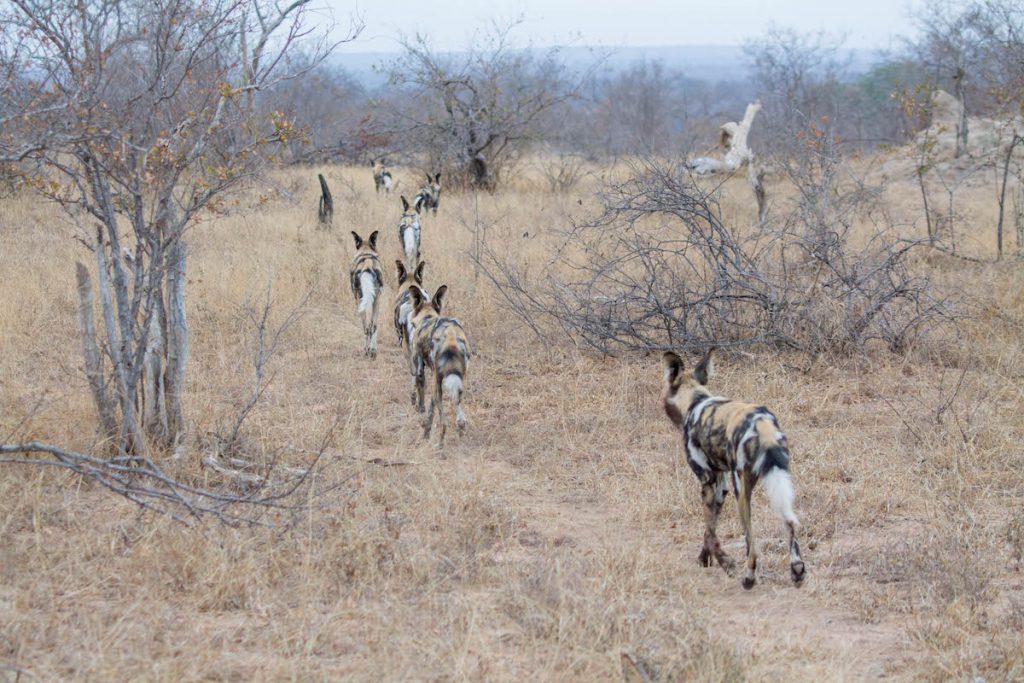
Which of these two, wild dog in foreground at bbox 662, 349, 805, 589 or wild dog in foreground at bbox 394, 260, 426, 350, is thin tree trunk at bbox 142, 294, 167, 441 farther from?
wild dog in foreground at bbox 662, 349, 805, 589

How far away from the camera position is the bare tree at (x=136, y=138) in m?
4.80

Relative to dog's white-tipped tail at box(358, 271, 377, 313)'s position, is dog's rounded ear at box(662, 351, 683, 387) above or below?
above

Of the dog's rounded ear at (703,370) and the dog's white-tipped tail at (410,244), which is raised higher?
the dog's rounded ear at (703,370)

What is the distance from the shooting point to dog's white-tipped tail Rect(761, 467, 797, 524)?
3682mm

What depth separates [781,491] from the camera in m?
3.69

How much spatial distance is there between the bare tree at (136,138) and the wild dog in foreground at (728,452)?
6.98 feet

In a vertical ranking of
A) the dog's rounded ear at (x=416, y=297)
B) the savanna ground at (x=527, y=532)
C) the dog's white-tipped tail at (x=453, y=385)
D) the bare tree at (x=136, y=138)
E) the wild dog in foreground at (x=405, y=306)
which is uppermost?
the bare tree at (x=136, y=138)

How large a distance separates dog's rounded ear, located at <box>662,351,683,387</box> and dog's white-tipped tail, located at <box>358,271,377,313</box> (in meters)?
3.95

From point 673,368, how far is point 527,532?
37.0 inches

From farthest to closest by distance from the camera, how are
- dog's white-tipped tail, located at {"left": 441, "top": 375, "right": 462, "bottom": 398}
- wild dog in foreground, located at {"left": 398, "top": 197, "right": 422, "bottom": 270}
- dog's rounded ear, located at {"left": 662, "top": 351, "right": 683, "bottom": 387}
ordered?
wild dog in foreground, located at {"left": 398, "top": 197, "right": 422, "bottom": 270}
dog's white-tipped tail, located at {"left": 441, "top": 375, "right": 462, "bottom": 398}
dog's rounded ear, located at {"left": 662, "top": 351, "right": 683, "bottom": 387}

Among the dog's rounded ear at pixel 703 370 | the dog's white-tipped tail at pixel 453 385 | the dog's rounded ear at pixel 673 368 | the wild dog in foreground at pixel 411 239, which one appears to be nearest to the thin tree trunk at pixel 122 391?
the dog's white-tipped tail at pixel 453 385

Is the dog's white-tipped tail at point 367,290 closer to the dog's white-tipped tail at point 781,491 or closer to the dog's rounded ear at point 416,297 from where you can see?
the dog's rounded ear at point 416,297

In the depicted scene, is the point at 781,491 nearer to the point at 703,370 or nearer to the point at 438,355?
the point at 703,370

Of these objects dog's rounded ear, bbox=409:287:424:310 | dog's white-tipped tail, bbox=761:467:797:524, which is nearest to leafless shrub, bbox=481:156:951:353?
dog's rounded ear, bbox=409:287:424:310
